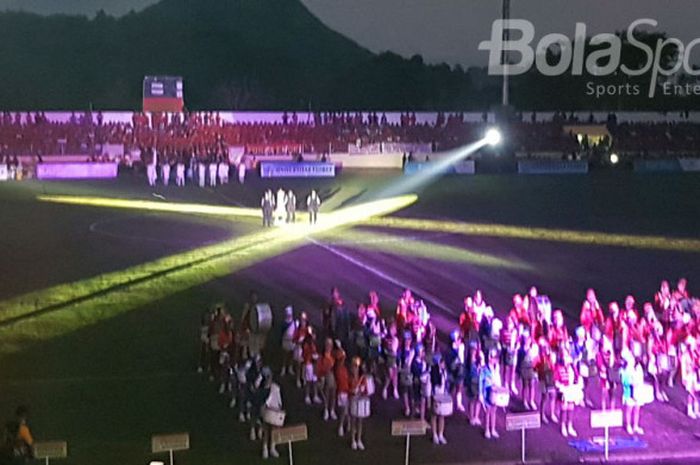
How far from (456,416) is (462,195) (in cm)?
1400

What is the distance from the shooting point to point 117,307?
53.9 feet

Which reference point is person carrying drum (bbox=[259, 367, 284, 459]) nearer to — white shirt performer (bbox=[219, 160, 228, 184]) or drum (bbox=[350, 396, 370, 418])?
drum (bbox=[350, 396, 370, 418])

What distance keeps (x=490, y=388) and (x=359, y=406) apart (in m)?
1.74

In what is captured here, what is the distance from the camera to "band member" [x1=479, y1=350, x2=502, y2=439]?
35.8ft

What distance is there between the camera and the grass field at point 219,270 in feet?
39.5

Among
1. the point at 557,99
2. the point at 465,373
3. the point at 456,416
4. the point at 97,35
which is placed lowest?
the point at 456,416

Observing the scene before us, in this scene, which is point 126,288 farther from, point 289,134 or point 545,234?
point 289,134

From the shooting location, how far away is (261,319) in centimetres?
1457

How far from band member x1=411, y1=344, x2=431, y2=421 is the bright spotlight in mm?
19928

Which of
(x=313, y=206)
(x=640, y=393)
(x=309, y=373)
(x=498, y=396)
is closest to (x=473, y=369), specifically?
(x=498, y=396)

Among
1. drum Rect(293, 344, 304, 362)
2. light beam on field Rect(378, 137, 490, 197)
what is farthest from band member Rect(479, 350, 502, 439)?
light beam on field Rect(378, 137, 490, 197)

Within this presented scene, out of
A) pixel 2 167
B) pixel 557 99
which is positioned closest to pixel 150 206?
pixel 2 167

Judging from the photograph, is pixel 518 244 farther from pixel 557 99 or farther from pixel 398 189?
pixel 557 99

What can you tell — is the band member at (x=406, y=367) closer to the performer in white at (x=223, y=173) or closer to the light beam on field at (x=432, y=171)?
the light beam on field at (x=432, y=171)
